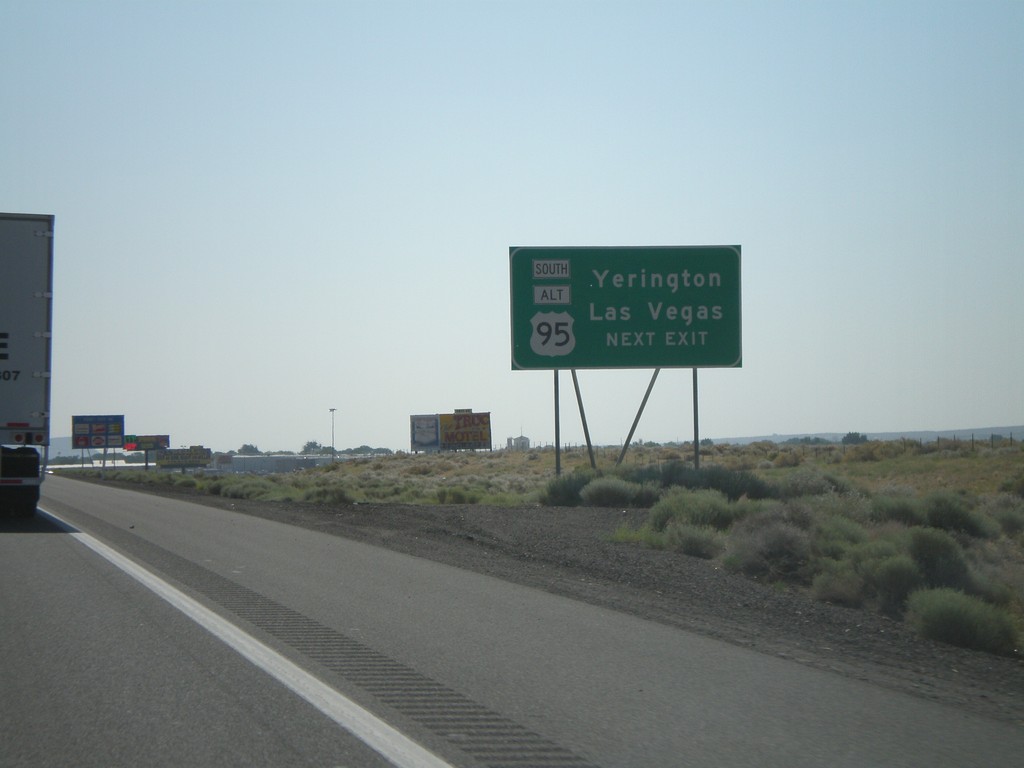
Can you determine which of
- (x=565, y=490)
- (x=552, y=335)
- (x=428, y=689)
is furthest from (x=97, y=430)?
(x=428, y=689)

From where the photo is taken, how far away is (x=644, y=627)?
390 inches

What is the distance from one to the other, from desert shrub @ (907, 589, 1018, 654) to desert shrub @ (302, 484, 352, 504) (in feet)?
73.1

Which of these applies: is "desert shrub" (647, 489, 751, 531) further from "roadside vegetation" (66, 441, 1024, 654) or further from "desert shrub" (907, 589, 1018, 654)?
"desert shrub" (907, 589, 1018, 654)

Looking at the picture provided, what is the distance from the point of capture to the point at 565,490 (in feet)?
91.2

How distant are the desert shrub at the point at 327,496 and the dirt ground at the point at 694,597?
26.5 feet

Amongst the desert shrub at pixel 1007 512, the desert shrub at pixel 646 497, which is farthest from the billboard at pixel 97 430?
the desert shrub at pixel 1007 512

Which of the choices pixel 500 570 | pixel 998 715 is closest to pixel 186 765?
pixel 998 715

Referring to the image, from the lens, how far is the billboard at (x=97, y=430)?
108375 mm

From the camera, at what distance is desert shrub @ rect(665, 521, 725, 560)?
53.0 ft

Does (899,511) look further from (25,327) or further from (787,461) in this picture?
(787,461)

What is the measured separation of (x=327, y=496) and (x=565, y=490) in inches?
323

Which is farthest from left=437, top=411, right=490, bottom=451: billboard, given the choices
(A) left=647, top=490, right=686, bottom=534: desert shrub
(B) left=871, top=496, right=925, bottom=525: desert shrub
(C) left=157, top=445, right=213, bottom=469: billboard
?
(B) left=871, top=496, right=925, bottom=525: desert shrub

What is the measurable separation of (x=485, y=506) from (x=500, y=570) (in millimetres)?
12446

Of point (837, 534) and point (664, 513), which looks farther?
point (664, 513)
